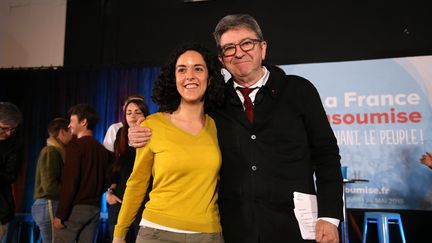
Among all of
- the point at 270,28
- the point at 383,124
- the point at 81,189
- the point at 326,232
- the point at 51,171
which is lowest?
the point at 326,232

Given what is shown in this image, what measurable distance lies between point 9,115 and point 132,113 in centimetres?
82

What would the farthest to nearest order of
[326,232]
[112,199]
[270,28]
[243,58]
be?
[270,28]
[112,199]
[243,58]
[326,232]

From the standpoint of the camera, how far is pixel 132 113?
2.90 meters

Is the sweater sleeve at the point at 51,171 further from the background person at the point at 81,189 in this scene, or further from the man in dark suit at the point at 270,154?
the man in dark suit at the point at 270,154

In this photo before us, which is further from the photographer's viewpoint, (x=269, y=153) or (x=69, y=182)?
(x=69, y=182)

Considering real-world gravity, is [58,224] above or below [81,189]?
below

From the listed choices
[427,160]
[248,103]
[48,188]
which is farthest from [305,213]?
[427,160]

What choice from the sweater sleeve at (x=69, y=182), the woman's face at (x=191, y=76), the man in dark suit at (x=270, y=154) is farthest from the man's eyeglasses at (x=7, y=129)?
the man in dark suit at (x=270, y=154)

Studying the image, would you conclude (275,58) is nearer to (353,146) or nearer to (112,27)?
(353,146)

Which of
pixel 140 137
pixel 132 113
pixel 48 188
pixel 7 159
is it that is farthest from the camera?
pixel 48 188

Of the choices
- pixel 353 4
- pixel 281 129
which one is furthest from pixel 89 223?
pixel 353 4

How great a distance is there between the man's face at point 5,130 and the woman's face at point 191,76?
1.52 metres

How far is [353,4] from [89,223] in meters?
4.45

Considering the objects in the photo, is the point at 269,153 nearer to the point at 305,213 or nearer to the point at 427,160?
the point at 305,213
